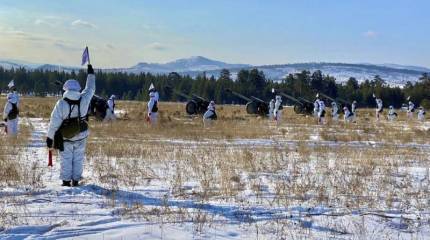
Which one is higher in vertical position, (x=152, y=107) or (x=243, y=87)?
(x=243, y=87)

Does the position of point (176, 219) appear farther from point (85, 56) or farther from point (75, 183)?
point (85, 56)

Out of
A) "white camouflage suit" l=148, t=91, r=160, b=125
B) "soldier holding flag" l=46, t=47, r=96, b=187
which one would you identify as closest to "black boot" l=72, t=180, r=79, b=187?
"soldier holding flag" l=46, t=47, r=96, b=187

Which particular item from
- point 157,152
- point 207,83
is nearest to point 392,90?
point 207,83

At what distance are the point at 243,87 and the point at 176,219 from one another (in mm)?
97561

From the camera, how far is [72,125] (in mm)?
10352

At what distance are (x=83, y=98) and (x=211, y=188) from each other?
2.73 m

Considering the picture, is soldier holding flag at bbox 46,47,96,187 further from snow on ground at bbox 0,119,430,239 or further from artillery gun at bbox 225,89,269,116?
artillery gun at bbox 225,89,269,116

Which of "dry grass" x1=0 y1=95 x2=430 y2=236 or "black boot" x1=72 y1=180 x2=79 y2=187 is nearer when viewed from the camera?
"dry grass" x1=0 y1=95 x2=430 y2=236

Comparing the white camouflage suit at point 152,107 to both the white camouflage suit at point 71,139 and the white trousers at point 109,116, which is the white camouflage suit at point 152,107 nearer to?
the white trousers at point 109,116

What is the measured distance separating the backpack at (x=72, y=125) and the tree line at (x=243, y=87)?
3255 inches

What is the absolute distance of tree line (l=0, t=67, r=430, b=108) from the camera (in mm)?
102750

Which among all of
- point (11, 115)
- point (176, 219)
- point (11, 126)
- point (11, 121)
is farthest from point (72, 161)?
point (11, 126)

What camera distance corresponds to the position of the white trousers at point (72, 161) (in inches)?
411

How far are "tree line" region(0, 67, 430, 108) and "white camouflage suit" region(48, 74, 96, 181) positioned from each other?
8259cm
